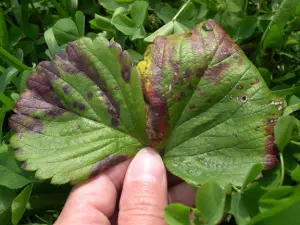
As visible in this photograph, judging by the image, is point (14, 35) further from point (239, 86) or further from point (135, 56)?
point (239, 86)

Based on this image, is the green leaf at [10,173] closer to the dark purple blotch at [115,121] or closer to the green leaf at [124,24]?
the dark purple blotch at [115,121]

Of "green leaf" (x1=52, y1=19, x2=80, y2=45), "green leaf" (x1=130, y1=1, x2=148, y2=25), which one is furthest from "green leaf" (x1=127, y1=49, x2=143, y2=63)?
"green leaf" (x1=52, y1=19, x2=80, y2=45)

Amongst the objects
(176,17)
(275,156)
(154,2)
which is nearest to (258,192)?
(275,156)

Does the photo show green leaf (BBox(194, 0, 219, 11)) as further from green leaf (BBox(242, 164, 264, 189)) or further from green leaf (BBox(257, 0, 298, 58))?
green leaf (BBox(242, 164, 264, 189))

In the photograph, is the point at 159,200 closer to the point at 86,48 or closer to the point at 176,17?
the point at 86,48

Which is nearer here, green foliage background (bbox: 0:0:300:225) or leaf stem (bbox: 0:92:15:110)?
green foliage background (bbox: 0:0:300:225)

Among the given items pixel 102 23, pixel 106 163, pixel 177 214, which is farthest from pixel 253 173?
pixel 102 23
